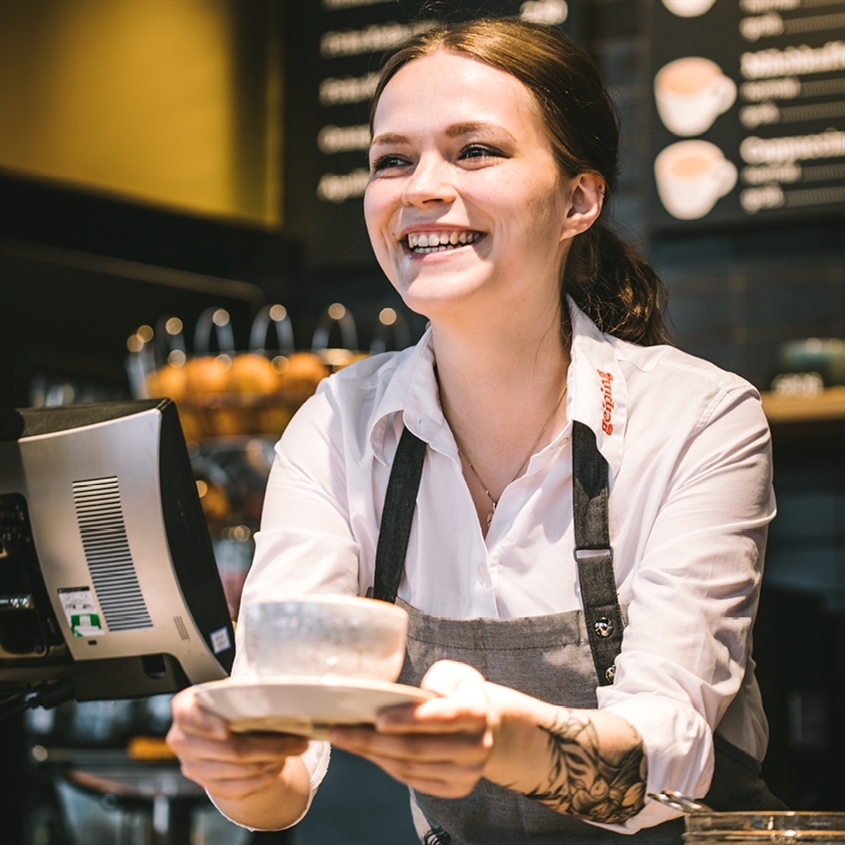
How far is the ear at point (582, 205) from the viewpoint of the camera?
4.64 ft

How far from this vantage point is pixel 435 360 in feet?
4.79

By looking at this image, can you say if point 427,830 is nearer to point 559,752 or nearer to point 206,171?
point 559,752

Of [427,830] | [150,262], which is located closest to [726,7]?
[150,262]

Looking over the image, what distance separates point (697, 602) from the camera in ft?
3.68

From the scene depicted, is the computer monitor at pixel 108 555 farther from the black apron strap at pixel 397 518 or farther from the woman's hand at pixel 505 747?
the woman's hand at pixel 505 747

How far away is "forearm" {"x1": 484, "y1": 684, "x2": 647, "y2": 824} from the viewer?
2.95 feet

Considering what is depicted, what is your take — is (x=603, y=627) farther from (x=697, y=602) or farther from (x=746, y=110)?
(x=746, y=110)

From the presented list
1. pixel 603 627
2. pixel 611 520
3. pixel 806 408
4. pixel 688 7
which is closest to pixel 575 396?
pixel 611 520

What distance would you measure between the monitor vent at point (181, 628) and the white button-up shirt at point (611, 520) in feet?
0.25

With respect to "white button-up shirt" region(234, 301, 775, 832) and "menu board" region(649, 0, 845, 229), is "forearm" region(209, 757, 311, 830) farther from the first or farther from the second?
"menu board" region(649, 0, 845, 229)

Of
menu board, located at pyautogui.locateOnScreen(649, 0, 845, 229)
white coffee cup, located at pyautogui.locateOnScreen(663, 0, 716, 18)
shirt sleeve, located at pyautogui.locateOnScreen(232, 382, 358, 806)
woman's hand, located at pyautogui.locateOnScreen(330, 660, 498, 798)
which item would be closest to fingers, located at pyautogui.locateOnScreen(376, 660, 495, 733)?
woman's hand, located at pyautogui.locateOnScreen(330, 660, 498, 798)

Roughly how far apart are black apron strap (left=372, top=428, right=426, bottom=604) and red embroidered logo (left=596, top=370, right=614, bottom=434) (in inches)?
8.1

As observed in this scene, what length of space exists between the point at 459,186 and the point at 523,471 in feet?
1.05

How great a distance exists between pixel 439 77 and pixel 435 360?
32cm
